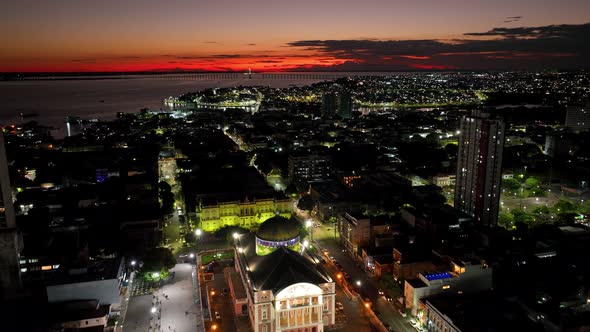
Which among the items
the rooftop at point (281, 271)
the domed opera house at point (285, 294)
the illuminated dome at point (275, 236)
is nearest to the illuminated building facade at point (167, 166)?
the illuminated dome at point (275, 236)

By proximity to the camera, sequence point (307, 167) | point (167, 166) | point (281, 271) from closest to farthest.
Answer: point (281, 271) → point (307, 167) → point (167, 166)

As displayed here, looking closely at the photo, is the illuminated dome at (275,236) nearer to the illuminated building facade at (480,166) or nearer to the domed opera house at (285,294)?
the domed opera house at (285,294)

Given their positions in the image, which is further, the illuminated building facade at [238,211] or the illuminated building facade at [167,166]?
the illuminated building facade at [167,166]

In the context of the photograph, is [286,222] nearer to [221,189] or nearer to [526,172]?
[221,189]

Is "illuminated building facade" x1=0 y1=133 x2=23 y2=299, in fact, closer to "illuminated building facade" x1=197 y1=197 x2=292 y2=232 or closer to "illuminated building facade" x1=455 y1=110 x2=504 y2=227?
"illuminated building facade" x1=197 y1=197 x2=292 y2=232

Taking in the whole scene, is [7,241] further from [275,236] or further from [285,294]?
[285,294]

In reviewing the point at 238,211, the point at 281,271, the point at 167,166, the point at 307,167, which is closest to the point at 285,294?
the point at 281,271
